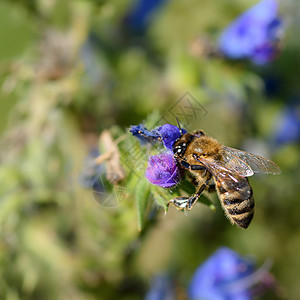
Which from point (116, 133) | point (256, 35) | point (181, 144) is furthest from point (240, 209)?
point (256, 35)

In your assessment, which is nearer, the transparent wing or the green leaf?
the green leaf

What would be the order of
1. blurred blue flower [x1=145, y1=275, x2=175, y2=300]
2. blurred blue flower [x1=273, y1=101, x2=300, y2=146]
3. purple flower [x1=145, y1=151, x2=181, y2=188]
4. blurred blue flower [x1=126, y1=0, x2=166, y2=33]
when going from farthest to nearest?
blurred blue flower [x1=126, y1=0, x2=166, y2=33] → blurred blue flower [x1=273, y1=101, x2=300, y2=146] → blurred blue flower [x1=145, y1=275, x2=175, y2=300] → purple flower [x1=145, y1=151, x2=181, y2=188]

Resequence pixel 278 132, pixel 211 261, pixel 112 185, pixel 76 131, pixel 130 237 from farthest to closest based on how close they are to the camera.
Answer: pixel 278 132 < pixel 76 131 < pixel 211 261 < pixel 130 237 < pixel 112 185

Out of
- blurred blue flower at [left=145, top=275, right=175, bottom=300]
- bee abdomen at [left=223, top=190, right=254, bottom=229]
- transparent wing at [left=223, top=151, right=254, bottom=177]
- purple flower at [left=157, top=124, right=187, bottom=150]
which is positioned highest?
purple flower at [left=157, top=124, right=187, bottom=150]

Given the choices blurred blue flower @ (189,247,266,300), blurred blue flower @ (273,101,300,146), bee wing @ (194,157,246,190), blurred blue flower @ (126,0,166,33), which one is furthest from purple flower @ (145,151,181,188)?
blurred blue flower @ (126,0,166,33)

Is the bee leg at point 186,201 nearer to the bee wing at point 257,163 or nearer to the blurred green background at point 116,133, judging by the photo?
the blurred green background at point 116,133

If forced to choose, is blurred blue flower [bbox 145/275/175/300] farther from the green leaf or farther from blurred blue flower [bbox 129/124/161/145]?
blurred blue flower [bbox 129/124/161/145]

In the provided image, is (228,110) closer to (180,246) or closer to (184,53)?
(184,53)

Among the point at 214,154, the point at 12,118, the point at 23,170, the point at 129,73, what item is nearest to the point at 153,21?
the point at 129,73
